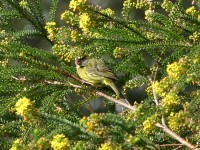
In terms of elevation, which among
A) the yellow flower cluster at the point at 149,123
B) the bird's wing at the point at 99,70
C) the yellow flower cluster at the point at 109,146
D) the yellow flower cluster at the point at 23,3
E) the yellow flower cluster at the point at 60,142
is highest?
the yellow flower cluster at the point at 23,3

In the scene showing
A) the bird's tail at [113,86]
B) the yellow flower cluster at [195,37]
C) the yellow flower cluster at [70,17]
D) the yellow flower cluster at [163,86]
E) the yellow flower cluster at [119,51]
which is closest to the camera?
the yellow flower cluster at [163,86]

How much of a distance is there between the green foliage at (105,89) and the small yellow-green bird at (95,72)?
0.34ft

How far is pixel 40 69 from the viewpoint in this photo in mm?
2115

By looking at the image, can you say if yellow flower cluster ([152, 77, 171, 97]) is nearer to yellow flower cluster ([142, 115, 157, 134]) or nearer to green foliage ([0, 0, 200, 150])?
green foliage ([0, 0, 200, 150])

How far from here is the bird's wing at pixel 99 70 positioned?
2565 mm

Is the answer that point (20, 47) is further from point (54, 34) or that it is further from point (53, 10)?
point (53, 10)

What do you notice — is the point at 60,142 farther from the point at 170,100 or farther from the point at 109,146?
the point at 170,100

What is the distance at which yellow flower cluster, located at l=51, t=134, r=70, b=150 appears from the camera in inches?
58.6

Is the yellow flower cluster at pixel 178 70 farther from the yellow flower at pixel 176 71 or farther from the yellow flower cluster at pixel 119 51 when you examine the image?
the yellow flower cluster at pixel 119 51

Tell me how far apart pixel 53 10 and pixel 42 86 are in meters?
0.65

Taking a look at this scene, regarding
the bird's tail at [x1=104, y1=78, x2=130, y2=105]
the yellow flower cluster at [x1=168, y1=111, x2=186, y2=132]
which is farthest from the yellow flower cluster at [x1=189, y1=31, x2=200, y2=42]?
Answer: the bird's tail at [x1=104, y1=78, x2=130, y2=105]

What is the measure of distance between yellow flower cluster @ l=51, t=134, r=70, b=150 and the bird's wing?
3.30ft

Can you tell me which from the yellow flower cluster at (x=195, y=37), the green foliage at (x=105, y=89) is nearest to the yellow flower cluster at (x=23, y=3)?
the green foliage at (x=105, y=89)

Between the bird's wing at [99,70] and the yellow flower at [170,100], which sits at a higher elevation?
the bird's wing at [99,70]
